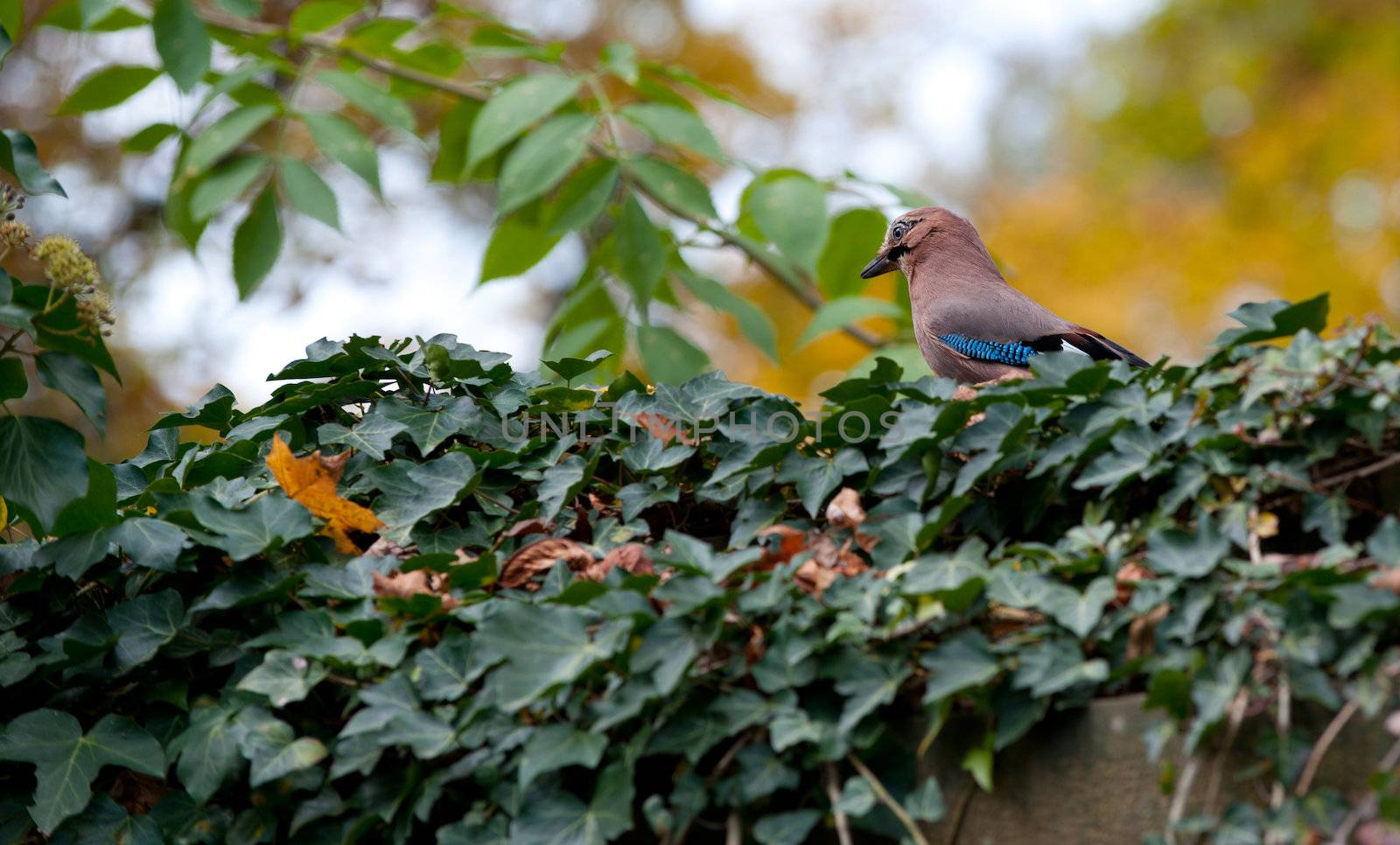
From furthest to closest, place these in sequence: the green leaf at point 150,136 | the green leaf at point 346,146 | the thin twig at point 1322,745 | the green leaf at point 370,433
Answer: the green leaf at point 150,136
the green leaf at point 346,146
the green leaf at point 370,433
the thin twig at point 1322,745

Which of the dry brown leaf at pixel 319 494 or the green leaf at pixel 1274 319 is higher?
the green leaf at pixel 1274 319

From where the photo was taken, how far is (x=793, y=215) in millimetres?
3807

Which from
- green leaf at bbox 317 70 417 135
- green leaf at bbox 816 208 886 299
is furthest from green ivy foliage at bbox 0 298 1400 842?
green leaf at bbox 816 208 886 299

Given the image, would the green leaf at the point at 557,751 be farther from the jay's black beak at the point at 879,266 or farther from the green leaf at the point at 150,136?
the green leaf at the point at 150,136

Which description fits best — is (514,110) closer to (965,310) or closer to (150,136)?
(150,136)

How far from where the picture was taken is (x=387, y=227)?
985 cm

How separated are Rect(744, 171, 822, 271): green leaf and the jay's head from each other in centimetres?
28

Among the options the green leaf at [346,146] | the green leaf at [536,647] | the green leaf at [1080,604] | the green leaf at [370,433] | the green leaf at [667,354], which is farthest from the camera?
the green leaf at [667,354]

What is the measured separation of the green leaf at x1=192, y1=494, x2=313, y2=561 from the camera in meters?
2.29

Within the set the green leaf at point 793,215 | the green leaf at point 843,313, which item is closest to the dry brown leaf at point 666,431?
the green leaf at point 793,215

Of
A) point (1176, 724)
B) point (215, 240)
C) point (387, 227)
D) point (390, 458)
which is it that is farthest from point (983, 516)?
point (387, 227)

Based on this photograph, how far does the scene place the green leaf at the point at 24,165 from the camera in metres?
2.30

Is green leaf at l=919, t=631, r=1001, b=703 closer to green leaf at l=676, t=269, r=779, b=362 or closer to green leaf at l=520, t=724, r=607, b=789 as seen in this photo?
green leaf at l=520, t=724, r=607, b=789

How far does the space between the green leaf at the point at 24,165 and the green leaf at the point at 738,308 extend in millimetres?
2193
